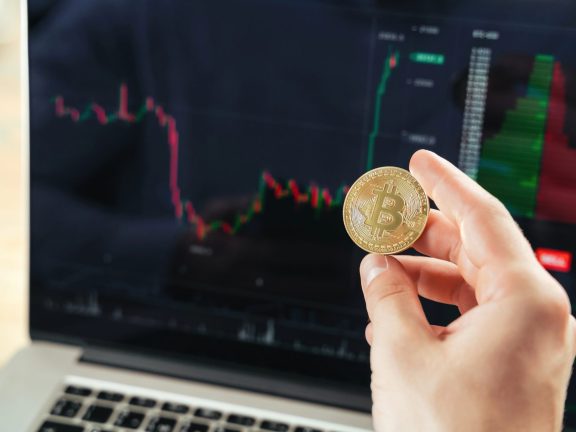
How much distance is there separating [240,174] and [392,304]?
1.22 ft

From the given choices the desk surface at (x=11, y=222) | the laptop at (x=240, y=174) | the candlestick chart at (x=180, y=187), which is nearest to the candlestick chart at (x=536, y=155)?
the laptop at (x=240, y=174)

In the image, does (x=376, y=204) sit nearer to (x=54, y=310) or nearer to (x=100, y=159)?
(x=100, y=159)

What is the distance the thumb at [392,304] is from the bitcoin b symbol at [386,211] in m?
0.03

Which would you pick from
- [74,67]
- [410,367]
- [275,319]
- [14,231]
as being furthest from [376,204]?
[14,231]

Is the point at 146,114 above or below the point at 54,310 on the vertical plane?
above

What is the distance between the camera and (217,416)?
858mm

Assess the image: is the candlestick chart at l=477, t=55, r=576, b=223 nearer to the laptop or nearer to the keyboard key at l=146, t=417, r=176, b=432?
the laptop

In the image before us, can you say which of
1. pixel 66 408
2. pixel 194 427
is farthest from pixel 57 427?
pixel 194 427

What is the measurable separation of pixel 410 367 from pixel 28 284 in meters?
0.61

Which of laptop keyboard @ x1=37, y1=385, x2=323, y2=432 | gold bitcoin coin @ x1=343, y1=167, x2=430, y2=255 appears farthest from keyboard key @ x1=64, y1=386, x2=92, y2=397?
gold bitcoin coin @ x1=343, y1=167, x2=430, y2=255

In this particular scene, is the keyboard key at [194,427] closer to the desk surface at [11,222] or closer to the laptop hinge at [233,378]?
the laptop hinge at [233,378]

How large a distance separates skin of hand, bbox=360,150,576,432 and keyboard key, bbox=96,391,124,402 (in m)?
0.40

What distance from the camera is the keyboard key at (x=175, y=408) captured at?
86 centimetres

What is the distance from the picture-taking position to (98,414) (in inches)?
33.2
